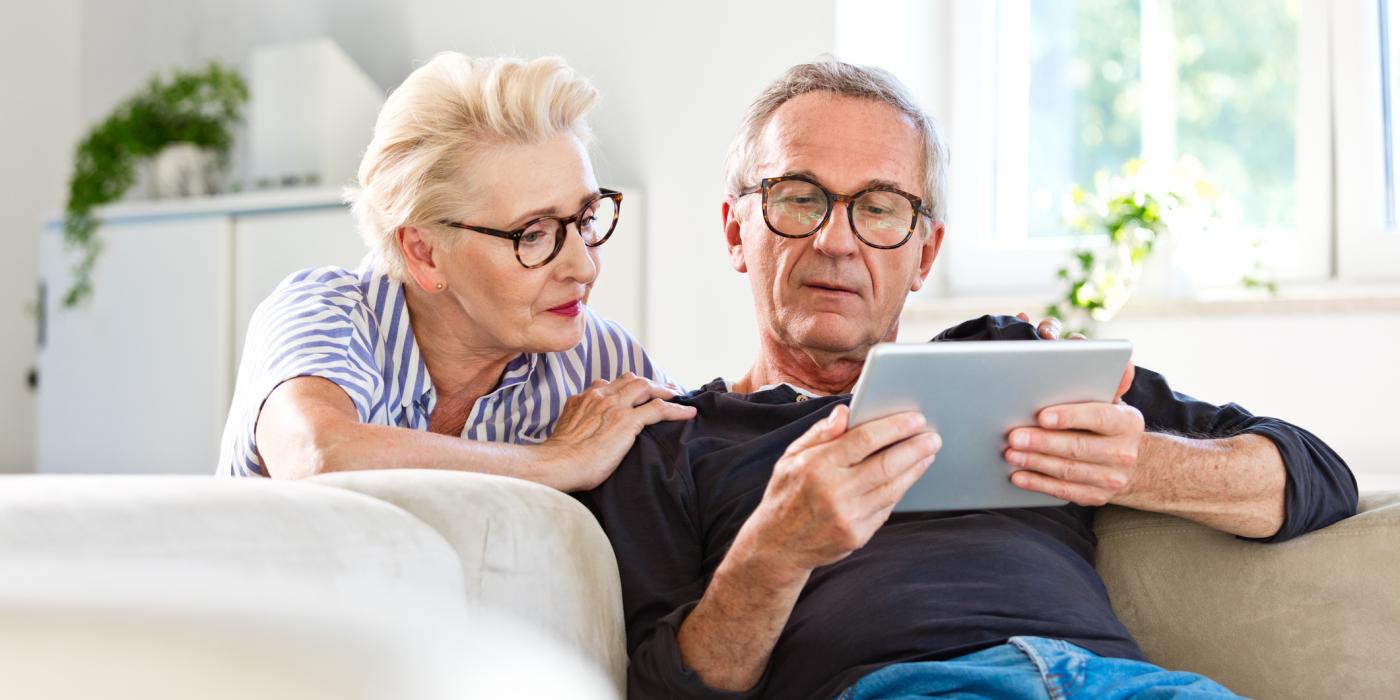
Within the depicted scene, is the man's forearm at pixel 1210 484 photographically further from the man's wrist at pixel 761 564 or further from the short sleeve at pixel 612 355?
the short sleeve at pixel 612 355

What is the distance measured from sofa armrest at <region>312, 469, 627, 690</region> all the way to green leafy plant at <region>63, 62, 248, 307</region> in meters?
2.86

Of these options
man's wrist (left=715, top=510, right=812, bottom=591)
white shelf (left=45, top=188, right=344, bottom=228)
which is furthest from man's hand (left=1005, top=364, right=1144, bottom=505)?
white shelf (left=45, top=188, right=344, bottom=228)

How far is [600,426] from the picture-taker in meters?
1.49

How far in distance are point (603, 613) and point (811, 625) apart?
0.66ft

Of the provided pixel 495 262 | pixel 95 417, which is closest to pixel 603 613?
pixel 495 262

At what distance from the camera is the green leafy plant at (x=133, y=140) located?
12.0 feet

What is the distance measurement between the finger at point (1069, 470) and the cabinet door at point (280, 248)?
2368 millimetres

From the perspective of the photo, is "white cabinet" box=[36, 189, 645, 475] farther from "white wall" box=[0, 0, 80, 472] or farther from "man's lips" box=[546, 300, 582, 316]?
"man's lips" box=[546, 300, 582, 316]

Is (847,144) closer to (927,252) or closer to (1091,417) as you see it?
(927,252)

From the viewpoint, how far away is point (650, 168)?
3225 mm

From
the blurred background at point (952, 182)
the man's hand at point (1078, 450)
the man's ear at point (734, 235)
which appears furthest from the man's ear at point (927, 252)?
the blurred background at point (952, 182)

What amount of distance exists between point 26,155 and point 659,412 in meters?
3.54

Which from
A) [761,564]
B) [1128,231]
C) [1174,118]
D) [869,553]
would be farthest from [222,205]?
[761,564]

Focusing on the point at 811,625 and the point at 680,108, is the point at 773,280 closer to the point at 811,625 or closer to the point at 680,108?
the point at 811,625
